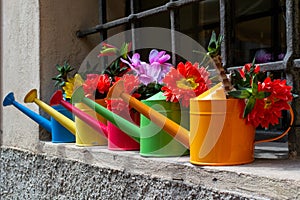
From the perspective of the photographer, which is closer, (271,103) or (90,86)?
(271,103)

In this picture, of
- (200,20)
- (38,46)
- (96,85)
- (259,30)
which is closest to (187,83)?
(96,85)

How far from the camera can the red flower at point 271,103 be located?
2.21 feet

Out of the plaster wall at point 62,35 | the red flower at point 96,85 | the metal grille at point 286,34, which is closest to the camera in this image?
the metal grille at point 286,34

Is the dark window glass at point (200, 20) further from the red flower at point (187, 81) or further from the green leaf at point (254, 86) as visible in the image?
the green leaf at point (254, 86)

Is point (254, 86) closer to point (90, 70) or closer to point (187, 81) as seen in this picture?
point (187, 81)

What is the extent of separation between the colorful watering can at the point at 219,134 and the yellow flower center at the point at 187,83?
0.16 ft

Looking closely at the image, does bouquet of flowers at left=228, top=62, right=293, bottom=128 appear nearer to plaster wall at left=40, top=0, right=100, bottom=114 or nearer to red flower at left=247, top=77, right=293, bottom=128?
red flower at left=247, top=77, right=293, bottom=128

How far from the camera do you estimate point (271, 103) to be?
683mm

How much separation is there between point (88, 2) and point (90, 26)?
0.24ft

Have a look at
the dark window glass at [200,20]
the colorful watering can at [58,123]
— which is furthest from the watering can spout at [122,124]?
the dark window glass at [200,20]

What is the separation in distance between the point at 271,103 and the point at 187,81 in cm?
16

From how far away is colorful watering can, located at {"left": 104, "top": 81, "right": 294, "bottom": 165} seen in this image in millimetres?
691

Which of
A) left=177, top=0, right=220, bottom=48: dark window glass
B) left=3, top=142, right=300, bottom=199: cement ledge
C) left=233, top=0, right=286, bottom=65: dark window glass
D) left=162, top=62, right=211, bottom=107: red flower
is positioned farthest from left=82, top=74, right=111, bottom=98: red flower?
left=177, top=0, right=220, bottom=48: dark window glass

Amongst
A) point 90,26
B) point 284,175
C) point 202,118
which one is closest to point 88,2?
point 90,26
